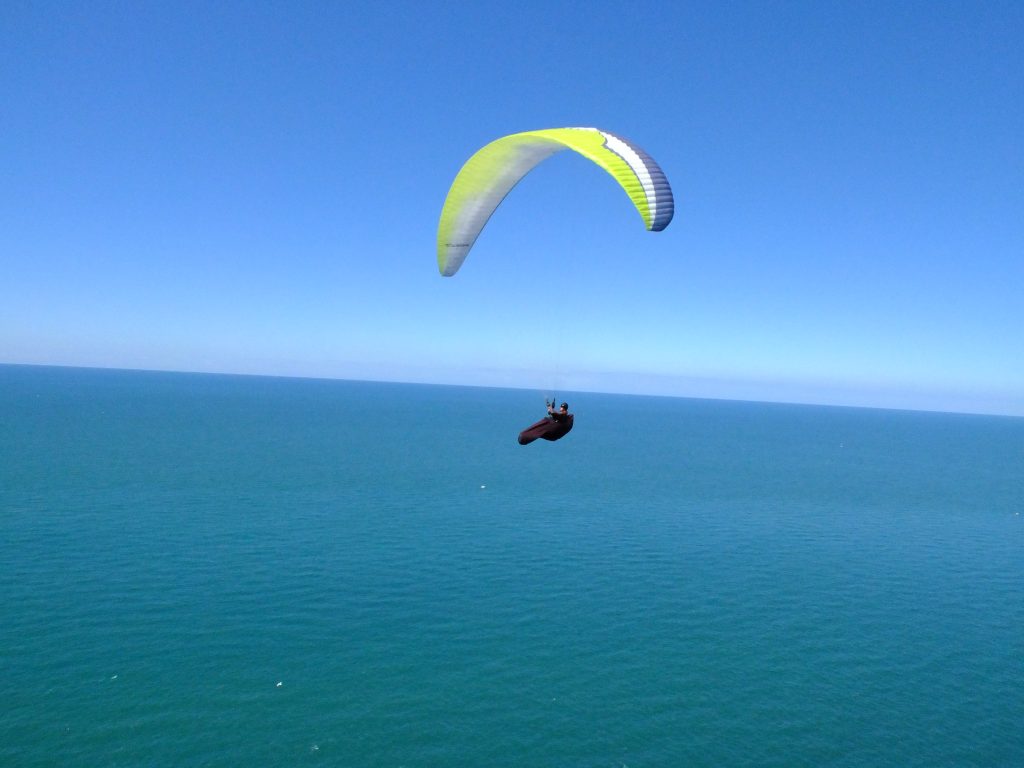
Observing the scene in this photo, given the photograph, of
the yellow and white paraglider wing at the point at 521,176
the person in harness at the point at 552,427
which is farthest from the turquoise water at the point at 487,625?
the yellow and white paraglider wing at the point at 521,176

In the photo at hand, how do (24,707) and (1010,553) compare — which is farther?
(1010,553)

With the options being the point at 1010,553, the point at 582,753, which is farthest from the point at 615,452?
the point at 582,753

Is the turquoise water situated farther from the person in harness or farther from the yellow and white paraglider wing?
the yellow and white paraglider wing

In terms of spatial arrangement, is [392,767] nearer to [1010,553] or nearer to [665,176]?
[665,176]

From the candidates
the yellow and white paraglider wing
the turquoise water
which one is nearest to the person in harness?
the yellow and white paraglider wing

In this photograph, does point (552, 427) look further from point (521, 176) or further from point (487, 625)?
point (487, 625)

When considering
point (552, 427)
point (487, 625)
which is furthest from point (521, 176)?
point (487, 625)

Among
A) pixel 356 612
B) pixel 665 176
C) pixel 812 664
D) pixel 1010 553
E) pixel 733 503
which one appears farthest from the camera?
pixel 733 503

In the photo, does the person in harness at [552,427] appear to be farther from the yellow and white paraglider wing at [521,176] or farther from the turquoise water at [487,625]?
the turquoise water at [487,625]
